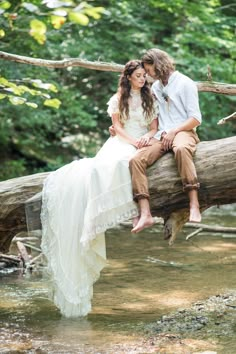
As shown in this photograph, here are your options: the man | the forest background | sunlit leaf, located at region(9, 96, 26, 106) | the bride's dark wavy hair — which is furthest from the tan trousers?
the forest background

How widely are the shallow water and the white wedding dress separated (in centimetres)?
27

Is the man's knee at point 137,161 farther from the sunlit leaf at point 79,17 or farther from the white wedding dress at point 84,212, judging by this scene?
the sunlit leaf at point 79,17

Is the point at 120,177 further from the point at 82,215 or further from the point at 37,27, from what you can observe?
the point at 37,27

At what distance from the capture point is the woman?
16.4 feet

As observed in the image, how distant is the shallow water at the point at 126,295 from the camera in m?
4.86

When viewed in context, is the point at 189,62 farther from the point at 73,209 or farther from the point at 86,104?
the point at 73,209

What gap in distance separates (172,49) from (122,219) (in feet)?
32.0

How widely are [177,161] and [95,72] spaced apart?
979cm

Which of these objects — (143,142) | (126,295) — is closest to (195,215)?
(143,142)

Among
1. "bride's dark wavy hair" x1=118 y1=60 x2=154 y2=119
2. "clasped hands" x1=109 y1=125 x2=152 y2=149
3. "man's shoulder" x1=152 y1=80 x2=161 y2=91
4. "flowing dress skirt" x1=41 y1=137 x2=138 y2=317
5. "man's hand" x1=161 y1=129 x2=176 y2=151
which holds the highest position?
"man's shoulder" x1=152 y1=80 x2=161 y2=91

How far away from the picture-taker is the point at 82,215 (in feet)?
17.2

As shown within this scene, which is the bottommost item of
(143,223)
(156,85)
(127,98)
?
(143,223)

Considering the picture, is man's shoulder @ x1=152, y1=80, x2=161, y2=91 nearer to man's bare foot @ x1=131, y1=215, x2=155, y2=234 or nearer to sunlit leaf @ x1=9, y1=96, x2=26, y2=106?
man's bare foot @ x1=131, y1=215, x2=155, y2=234

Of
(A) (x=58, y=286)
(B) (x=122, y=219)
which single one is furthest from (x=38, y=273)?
(B) (x=122, y=219)
